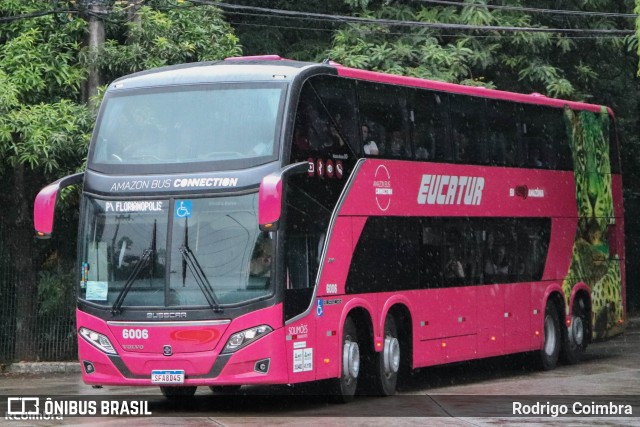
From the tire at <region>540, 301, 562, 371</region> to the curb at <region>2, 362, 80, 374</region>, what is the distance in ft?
25.0

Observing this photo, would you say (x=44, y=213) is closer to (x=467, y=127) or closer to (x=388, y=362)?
(x=388, y=362)

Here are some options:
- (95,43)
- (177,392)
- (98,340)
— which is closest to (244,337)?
(98,340)

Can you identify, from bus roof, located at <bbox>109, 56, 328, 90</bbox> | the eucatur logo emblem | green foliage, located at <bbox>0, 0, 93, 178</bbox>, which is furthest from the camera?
green foliage, located at <bbox>0, 0, 93, 178</bbox>

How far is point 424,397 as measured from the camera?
17.6 metres

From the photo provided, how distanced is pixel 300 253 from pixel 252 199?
0.95m

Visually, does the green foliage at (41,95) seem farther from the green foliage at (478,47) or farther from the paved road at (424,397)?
the green foliage at (478,47)

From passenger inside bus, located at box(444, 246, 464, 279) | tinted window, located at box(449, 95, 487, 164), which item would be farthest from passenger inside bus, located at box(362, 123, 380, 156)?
passenger inside bus, located at box(444, 246, 464, 279)

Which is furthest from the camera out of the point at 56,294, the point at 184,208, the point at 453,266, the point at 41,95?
the point at 56,294

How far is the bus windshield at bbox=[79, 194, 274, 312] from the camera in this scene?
15062mm

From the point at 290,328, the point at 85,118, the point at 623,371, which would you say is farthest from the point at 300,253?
the point at 623,371

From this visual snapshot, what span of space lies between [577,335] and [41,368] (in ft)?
29.8

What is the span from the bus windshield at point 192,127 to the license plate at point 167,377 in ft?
7.71

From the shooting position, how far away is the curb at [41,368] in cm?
2172

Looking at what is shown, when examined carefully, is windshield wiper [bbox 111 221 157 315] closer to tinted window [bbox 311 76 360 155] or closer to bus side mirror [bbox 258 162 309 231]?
bus side mirror [bbox 258 162 309 231]
